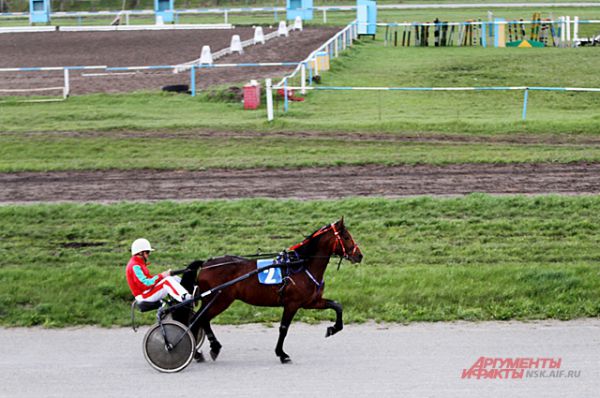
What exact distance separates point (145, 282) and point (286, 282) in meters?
1.26

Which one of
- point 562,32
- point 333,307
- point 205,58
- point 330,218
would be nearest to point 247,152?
point 330,218

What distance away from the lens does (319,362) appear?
29.9ft

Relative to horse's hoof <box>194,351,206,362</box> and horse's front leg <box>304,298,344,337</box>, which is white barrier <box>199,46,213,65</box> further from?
horse's front leg <box>304,298,344,337</box>

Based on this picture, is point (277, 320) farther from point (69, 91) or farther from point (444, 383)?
point (69, 91)

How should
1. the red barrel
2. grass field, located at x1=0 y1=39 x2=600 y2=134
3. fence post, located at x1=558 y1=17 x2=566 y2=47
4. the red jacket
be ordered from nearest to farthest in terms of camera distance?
the red jacket < grass field, located at x1=0 y1=39 x2=600 y2=134 < the red barrel < fence post, located at x1=558 y1=17 x2=566 y2=47

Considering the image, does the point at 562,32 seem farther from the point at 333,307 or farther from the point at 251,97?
the point at 333,307

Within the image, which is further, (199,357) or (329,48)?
(329,48)

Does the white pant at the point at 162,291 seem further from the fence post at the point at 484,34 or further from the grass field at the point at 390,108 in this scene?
the fence post at the point at 484,34

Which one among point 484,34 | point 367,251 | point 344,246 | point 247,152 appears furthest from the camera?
point 484,34

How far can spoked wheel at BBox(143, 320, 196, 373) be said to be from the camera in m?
8.80

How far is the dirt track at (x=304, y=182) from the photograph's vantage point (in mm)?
16500

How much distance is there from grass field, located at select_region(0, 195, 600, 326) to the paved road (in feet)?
1.49

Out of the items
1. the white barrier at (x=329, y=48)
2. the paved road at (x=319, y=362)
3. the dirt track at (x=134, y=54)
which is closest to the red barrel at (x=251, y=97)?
the white barrier at (x=329, y=48)

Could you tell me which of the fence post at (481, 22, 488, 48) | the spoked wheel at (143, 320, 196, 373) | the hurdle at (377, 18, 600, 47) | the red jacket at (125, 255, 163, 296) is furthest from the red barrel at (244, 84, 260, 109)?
the fence post at (481, 22, 488, 48)
